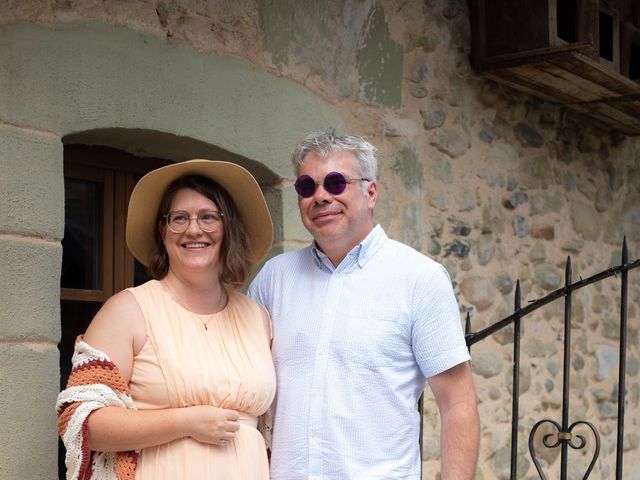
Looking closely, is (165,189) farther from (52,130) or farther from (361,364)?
(361,364)

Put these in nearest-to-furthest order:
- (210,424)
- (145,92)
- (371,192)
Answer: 1. (210,424)
2. (371,192)
3. (145,92)

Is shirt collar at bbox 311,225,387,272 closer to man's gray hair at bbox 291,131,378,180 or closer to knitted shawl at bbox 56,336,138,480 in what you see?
man's gray hair at bbox 291,131,378,180

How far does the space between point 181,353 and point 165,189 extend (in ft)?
1.51

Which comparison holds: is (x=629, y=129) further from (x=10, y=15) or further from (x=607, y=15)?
(x=10, y=15)

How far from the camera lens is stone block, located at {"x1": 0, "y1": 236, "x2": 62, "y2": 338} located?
8.43 ft

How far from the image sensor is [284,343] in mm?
2496

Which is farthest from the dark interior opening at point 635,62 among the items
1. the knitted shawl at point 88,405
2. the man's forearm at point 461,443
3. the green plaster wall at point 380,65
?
the knitted shawl at point 88,405

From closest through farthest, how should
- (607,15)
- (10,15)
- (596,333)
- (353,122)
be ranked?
1. (10,15)
2. (353,122)
3. (607,15)
4. (596,333)

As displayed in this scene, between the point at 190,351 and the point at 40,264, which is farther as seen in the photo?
the point at 40,264

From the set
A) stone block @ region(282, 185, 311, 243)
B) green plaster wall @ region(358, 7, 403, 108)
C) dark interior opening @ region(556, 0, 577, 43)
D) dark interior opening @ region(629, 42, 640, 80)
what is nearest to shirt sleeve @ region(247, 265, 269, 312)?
stone block @ region(282, 185, 311, 243)

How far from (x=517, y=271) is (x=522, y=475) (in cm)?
104

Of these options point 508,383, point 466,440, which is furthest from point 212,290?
point 508,383

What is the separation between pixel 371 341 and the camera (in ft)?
7.90

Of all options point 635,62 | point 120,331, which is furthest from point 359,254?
point 635,62
